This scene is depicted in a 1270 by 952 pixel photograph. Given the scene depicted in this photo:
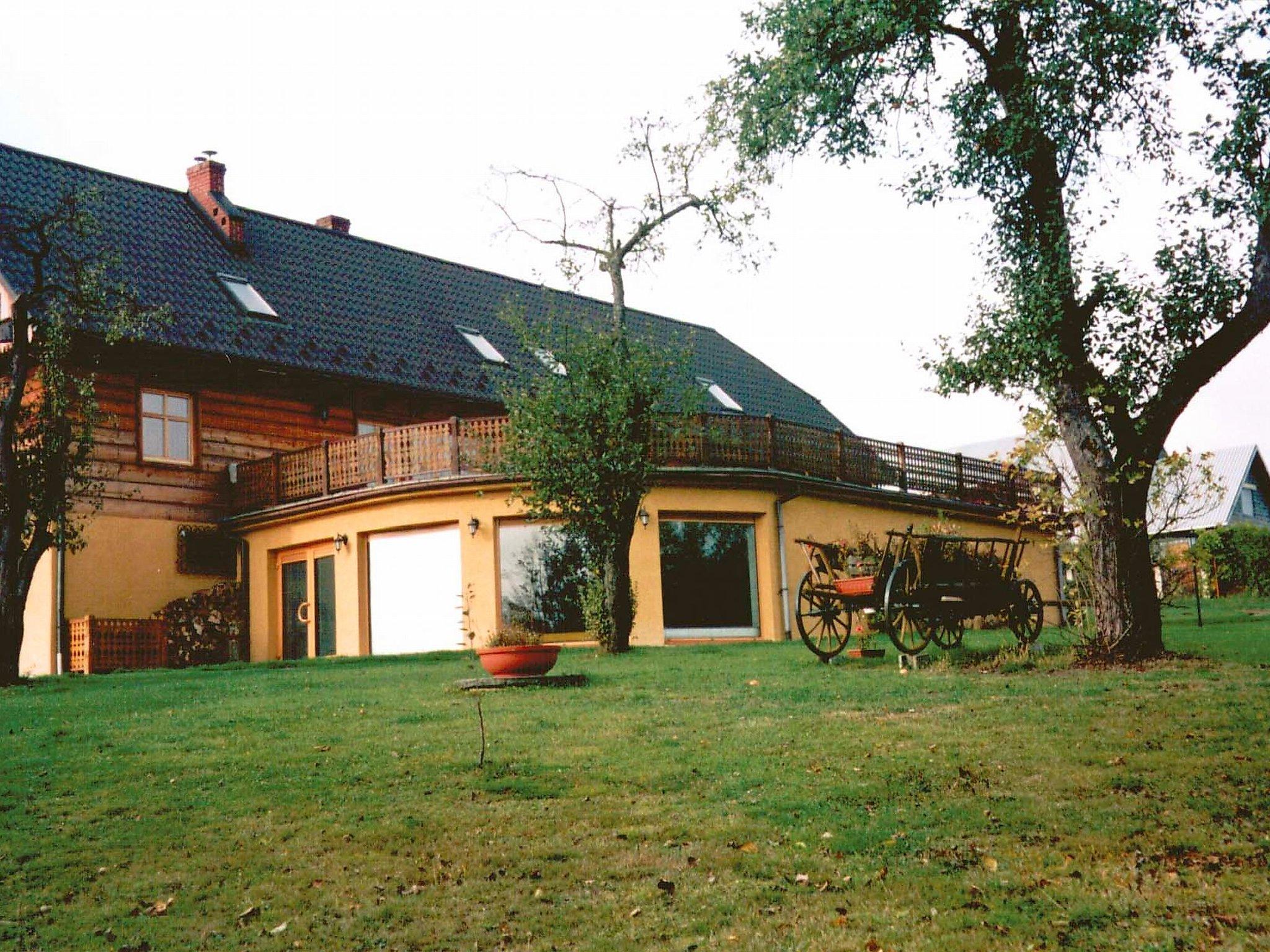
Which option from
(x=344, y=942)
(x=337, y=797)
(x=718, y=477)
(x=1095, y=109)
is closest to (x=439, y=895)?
(x=344, y=942)

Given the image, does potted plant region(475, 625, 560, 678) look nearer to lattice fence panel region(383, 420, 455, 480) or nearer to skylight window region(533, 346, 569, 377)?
skylight window region(533, 346, 569, 377)

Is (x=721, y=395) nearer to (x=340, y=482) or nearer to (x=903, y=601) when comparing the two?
(x=340, y=482)

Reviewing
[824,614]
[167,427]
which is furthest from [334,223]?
[824,614]

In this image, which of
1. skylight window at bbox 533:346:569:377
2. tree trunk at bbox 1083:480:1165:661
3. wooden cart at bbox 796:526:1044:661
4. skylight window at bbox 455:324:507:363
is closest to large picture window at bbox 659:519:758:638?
skylight window at bbox 533:346:569:377

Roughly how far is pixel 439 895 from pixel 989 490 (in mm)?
24757

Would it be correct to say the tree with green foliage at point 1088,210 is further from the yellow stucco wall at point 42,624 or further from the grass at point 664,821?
the yellow stucco wall at point 42,624

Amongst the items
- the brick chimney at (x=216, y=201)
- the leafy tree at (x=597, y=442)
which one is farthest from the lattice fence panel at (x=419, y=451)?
the brick chimney at (x=216, y=201)

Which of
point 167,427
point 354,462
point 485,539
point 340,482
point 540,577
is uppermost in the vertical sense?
point 167,427

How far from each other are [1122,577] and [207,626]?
16.3 meters

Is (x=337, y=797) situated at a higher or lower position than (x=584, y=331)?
lower

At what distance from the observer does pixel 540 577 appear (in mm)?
22078

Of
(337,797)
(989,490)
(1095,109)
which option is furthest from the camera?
(989,490)

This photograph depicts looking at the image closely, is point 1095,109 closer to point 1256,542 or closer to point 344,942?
point 344,942

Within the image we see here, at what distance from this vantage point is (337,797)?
8.30m
